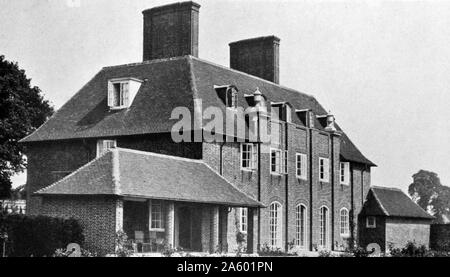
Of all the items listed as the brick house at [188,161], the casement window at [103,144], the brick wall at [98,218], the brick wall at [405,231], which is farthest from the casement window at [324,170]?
the brick wall at [98,218]

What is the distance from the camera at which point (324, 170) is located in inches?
1510

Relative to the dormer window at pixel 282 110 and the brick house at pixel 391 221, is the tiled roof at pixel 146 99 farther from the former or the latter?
the brick house at pixel 391 221

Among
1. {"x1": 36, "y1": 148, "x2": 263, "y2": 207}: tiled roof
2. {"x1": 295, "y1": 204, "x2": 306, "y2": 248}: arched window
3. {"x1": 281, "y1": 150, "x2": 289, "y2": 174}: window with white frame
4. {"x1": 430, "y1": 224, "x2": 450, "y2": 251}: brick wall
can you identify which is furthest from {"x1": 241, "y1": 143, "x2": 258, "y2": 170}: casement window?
{"x1": 430, "y1": 224, "x2": 450, "y2": 251}: brick wall

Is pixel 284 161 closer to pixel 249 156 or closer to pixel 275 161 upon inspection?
pixel 275 161

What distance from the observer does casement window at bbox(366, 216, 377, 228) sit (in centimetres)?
4075

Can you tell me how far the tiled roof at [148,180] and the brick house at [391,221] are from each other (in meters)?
13.9

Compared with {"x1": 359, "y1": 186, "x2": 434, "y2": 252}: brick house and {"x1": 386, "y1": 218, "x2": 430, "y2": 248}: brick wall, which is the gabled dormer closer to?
{"x1": 359, "y1": 186, "x2": 434, "y2": 252}: brick house

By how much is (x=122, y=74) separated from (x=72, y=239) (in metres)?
13.7

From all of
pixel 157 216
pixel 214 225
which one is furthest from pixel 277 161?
pixel 157 216

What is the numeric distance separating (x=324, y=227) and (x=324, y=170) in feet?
10.1

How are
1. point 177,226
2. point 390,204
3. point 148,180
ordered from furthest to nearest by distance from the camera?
point 390,204, point 177,226, point 148,180

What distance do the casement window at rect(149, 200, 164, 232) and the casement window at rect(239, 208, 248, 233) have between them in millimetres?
5340

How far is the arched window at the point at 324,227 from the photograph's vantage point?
3769 centimetres
